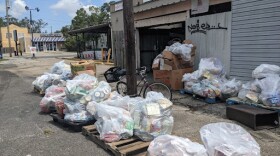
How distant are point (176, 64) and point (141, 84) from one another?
1.48 metres

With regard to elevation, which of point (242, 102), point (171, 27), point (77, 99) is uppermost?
point (171, 27)

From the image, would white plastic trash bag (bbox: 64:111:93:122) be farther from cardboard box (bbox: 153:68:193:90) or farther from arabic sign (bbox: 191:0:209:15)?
arabic sign (bbox: 191:0:209:15)

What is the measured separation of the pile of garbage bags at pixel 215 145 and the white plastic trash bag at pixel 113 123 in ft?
3.41

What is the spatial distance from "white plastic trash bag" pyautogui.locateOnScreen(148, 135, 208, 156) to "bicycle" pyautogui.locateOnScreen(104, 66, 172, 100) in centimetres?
401

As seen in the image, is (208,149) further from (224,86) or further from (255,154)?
(224,86)

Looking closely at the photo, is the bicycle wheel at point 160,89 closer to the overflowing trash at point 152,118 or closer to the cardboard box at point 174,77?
the cardboard box at point 174,77

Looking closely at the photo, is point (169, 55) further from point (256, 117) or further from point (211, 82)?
point (256, 117)

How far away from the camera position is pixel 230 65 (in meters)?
8.82

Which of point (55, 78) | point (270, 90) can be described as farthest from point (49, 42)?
point (270, 90)

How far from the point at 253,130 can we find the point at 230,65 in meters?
3.77

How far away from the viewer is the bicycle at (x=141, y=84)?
7914mm

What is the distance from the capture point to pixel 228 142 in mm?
3523

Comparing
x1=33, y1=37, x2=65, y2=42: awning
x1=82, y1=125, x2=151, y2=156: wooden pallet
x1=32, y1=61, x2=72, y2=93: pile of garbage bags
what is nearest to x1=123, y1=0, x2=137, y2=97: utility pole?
x1=82, y1=125, x2=151, y2=156: wooden pallet

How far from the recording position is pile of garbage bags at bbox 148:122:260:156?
3.46m
